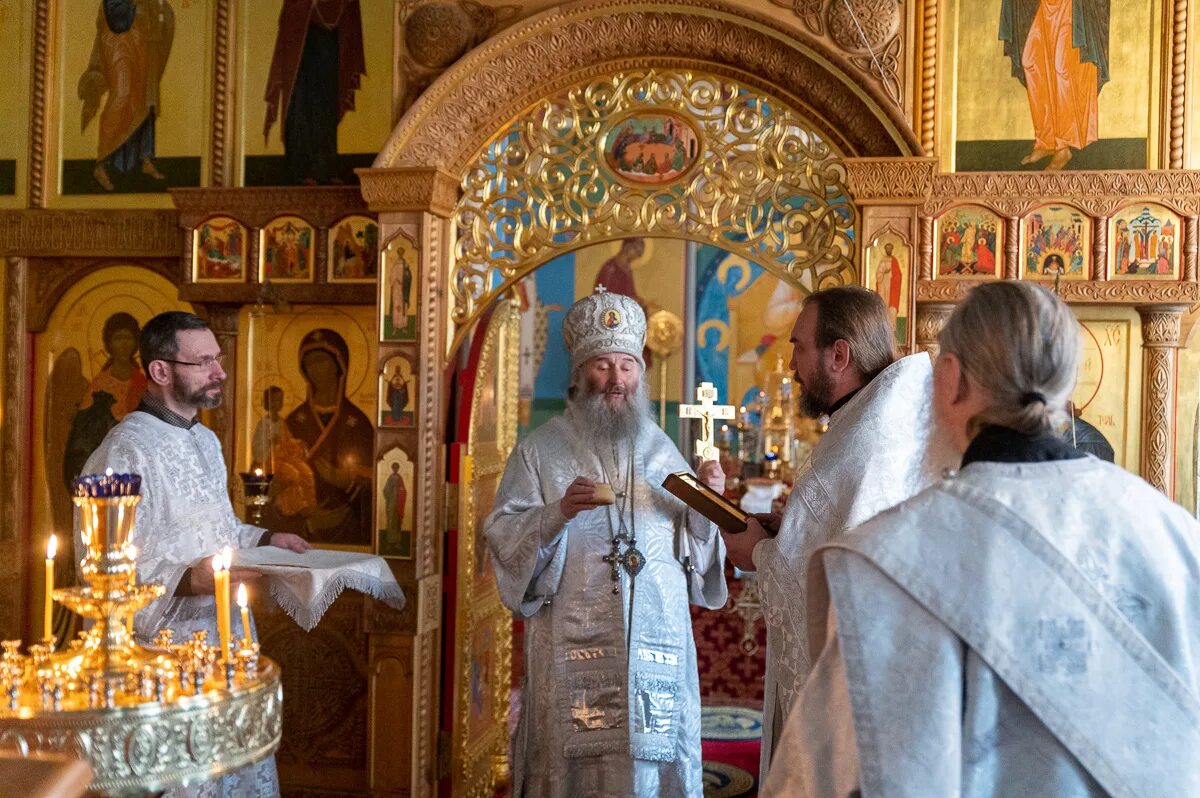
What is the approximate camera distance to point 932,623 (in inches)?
71.4

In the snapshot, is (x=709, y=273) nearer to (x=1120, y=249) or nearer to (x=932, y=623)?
(x=1120, y=249)

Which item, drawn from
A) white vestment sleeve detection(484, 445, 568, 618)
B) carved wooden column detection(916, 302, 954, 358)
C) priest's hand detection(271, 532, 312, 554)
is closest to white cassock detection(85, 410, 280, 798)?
priest's hand detection(271, 532, 312, 554)

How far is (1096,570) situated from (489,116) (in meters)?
3.91

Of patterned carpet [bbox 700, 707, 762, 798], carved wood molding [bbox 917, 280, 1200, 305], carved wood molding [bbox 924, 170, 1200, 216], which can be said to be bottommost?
patterned carpet [bbox 700, 707, 762, 798]

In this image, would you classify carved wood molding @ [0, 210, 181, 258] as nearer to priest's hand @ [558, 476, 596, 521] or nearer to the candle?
priest's hand @ [558, 476, 596, 521]

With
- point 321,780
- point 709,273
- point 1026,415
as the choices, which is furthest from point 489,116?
point 709,273

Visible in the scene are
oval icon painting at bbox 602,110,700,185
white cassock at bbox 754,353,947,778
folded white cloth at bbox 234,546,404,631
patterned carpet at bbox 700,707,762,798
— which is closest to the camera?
white cassock at bbox 754,353,947,778

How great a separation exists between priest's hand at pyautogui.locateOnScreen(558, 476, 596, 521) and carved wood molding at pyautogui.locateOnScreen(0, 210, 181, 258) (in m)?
2.76

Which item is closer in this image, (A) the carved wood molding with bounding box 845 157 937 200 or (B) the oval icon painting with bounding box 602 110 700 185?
(A) the carved wood molding with bounding box 845 157 937 200

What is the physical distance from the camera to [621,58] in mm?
5172

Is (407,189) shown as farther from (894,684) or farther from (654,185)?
(894,684)

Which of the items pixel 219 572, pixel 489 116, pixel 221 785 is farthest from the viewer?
pixel 489 116

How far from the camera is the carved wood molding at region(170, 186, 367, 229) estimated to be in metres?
5.52

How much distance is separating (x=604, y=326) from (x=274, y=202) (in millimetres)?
1978
